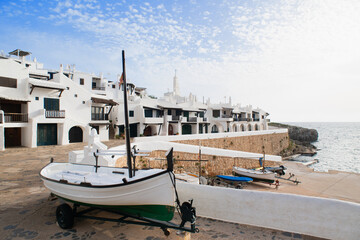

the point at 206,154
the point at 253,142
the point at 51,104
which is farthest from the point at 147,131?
the point at 253,142

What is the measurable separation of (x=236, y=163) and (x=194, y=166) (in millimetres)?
4684

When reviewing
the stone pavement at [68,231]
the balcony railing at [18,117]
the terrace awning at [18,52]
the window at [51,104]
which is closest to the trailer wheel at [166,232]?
the stone pavement at [68,231]

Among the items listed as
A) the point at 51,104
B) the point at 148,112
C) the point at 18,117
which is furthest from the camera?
the point at 148,112

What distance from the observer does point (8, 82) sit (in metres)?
18.2

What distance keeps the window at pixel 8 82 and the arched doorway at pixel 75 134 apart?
679 cm

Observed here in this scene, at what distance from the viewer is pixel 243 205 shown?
5.91 metres

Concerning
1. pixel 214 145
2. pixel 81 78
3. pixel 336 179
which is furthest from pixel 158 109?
pixel 336 179

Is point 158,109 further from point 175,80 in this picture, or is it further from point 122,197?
point 122,197

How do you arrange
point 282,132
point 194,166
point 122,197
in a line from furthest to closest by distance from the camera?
point 282,132, point 194,166, point 122,197

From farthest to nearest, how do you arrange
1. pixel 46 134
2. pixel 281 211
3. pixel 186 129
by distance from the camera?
pixel 186 129 → pixel 46 134 → pixel 281 211

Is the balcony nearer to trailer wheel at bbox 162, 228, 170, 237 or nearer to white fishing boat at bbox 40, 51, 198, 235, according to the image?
white fishing boat at bbox 40, 51, 198, 235

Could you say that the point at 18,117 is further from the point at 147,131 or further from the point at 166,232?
the point at 166,232

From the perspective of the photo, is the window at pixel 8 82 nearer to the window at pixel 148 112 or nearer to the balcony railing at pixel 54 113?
the balcony railing at pixel 54 113

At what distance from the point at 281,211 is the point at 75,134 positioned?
74.6 ft
